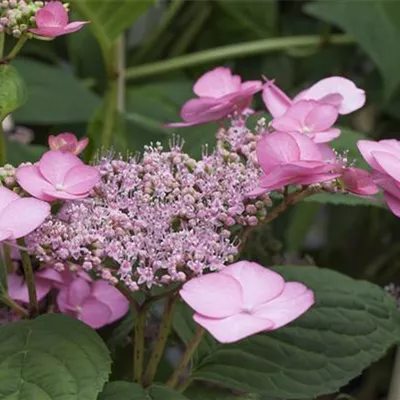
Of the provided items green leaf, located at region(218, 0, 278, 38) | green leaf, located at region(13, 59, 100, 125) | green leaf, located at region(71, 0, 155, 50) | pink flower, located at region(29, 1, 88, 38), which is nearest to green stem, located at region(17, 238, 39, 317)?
pink flower, located at region(29, 1, 88, 38)

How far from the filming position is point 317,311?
1.79ft

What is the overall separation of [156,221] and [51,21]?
0.40 ft

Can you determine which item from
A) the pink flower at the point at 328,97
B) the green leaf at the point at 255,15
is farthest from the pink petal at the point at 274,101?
the green leaf at the point at 255,15

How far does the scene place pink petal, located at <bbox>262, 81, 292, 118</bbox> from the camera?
1.71 ft

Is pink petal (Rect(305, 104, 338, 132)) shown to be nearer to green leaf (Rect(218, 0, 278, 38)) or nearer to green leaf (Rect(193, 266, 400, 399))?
green leaf (Rect(193, 266, 400, 399))

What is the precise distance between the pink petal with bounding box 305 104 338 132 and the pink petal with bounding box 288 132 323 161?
39mm

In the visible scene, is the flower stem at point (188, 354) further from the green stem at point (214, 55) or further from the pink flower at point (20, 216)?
the green stem at point (214, 55)

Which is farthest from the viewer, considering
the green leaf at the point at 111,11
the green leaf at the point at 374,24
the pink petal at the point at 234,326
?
the green leaf at the point at 374,24

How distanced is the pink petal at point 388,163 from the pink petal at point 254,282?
0.07 metres

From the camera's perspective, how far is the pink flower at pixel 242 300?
1.27 feet

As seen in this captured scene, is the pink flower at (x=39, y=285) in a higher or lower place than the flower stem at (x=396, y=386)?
higher

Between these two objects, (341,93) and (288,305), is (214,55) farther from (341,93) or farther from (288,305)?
(288,305)

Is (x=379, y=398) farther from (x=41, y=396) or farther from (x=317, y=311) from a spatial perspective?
(x=41, y=396)

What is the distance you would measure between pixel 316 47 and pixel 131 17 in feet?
1.10
